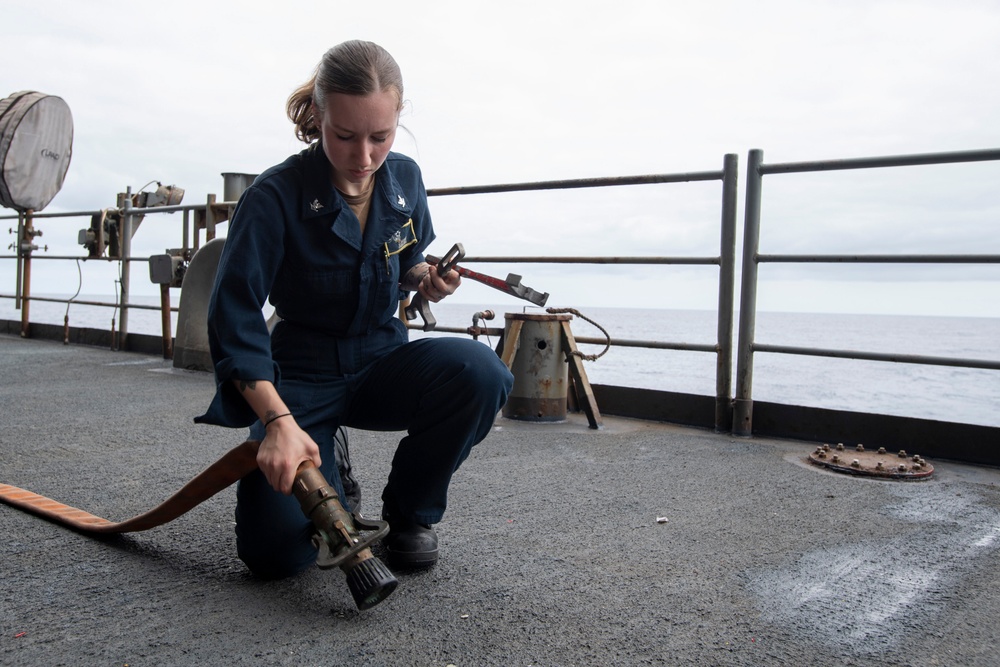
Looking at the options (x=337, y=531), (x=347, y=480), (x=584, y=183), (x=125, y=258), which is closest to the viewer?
(x=337, y=531)

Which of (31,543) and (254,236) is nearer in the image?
(254,236)

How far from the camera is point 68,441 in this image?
239 centimetres

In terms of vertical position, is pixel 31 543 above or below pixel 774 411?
below

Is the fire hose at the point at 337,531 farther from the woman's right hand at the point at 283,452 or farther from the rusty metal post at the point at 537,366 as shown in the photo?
the rusty metal post at the point at 537,366

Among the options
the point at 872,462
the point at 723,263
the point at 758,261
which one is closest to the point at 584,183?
the point at 723,263

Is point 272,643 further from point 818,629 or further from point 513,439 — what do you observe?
point 513,439

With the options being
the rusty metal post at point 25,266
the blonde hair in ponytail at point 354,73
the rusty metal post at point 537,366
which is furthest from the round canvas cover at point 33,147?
the blonde hair in ponytail at point 354,73

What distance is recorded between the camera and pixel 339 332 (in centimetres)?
148

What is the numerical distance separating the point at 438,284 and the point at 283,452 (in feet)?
1.60

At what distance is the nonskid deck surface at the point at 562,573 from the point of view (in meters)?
1.10

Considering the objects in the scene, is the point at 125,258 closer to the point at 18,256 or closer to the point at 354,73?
the point at 18,256

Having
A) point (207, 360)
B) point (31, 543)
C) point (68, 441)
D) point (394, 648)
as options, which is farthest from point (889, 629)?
point (207, 360)

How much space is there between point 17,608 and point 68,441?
1.32 m

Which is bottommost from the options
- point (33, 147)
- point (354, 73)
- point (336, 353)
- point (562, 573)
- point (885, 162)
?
point (562, 573)
